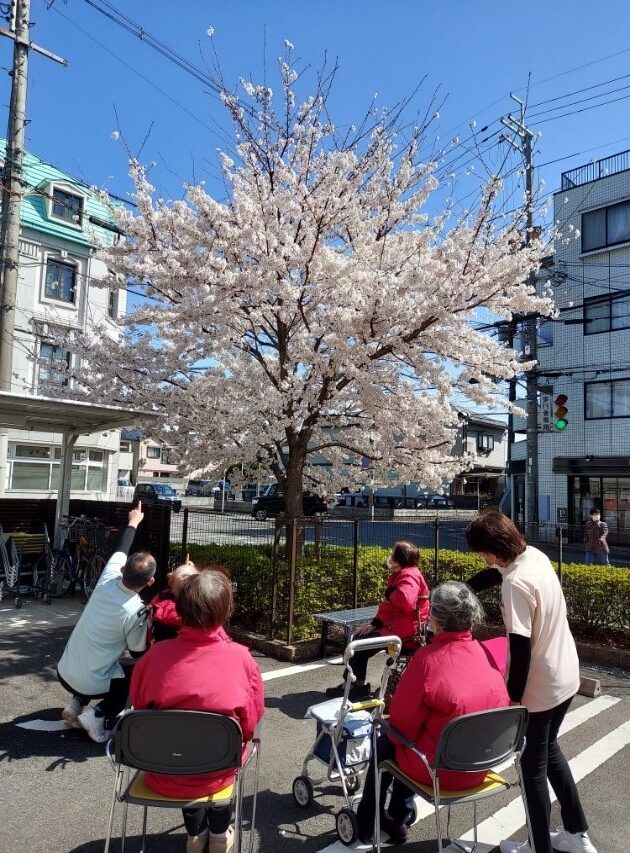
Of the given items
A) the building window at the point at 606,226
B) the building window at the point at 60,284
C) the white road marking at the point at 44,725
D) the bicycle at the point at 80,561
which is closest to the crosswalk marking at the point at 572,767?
the white road marking at the point at 44,725

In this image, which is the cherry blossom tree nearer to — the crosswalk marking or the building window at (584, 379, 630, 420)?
the crosswalk marking

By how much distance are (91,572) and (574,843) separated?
7.85m

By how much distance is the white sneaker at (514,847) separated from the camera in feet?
10.1

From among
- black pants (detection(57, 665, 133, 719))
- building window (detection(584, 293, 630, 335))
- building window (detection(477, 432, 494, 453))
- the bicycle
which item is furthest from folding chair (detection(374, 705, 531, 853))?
building window (detection(477, 432, 494, 453))

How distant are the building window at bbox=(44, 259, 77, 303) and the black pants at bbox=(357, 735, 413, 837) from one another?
79.9 feet

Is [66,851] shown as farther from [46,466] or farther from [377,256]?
[46,466]

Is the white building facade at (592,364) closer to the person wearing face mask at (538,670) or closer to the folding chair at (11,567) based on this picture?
the folding chair at (11,567)

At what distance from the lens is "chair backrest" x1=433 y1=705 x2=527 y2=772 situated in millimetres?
2602

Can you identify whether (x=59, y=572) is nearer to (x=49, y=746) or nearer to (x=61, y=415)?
(x=61, y=415)

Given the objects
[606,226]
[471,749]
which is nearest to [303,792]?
[471,749]

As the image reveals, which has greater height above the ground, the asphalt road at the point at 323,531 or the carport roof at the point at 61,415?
the carport roof at the point at 61,415

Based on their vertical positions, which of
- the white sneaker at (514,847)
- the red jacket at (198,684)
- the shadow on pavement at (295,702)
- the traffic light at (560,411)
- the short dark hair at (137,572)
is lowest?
the shadow on pavement at (295,702)

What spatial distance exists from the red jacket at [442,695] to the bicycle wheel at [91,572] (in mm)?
7260

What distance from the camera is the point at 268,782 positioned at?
3.94m
